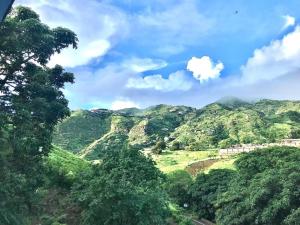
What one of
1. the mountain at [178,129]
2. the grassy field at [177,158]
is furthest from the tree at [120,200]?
the mountain at [178,129]

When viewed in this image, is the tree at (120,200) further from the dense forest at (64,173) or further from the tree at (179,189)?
the tree at (179,189)

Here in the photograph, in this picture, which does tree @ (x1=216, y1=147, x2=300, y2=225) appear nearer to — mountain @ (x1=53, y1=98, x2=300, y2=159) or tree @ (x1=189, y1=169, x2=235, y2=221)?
tree @ (x1=189, y1=169, x2=235, y2=221)

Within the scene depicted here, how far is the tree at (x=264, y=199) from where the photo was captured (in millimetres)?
41344

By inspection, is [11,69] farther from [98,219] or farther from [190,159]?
[190,159]

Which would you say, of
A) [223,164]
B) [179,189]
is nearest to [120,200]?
[179,189]

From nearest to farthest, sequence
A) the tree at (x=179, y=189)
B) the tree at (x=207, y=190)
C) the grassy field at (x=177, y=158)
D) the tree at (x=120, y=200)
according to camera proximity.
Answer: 1. the tree at (x=120, y=200)
2. the tree at (x=207, y=190)
3. the tree at (x=179, y=189)
4. the grassy field at (x=177, y=158)

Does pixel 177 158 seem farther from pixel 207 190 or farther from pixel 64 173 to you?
pixel 64 173

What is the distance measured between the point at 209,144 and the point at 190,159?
31465 mm

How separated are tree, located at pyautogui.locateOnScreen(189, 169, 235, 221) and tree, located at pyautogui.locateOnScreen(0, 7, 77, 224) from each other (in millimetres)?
40740

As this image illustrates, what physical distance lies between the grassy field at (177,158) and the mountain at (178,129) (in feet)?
26.0

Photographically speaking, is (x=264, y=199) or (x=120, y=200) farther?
(x=264, y=199)

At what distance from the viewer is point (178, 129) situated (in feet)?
563

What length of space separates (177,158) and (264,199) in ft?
217

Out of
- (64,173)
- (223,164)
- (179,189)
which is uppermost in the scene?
(223,164)
